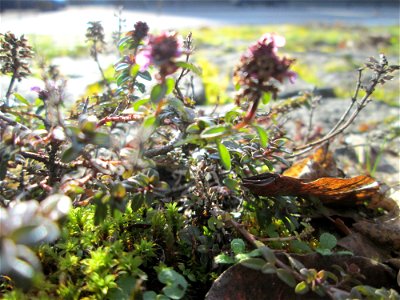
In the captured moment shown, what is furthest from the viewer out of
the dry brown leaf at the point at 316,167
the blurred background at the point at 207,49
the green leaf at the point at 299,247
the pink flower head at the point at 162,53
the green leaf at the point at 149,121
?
the blurred background at the point at 207,49

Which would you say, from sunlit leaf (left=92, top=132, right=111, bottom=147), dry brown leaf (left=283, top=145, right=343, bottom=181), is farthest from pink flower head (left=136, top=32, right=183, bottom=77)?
dry brown leaf (left=283, top=145, right=343, bottom=181)

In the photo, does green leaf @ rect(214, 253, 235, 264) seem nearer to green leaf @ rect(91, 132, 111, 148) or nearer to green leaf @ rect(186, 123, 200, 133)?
green leaf @ rect(186, 123, 200, 133)

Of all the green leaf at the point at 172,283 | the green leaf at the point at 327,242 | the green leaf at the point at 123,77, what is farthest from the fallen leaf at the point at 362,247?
the green leaf at the point at 123,77

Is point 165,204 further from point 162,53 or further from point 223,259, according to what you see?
point 162,53

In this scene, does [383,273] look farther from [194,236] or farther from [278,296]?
[194,236]

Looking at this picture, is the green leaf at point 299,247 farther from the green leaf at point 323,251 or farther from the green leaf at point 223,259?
the green leaf at point 223,259

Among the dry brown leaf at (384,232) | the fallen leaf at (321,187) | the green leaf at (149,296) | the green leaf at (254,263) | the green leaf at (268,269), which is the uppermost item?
the fallen leaf at (321,187)

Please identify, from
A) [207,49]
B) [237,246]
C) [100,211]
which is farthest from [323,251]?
[207,49]
